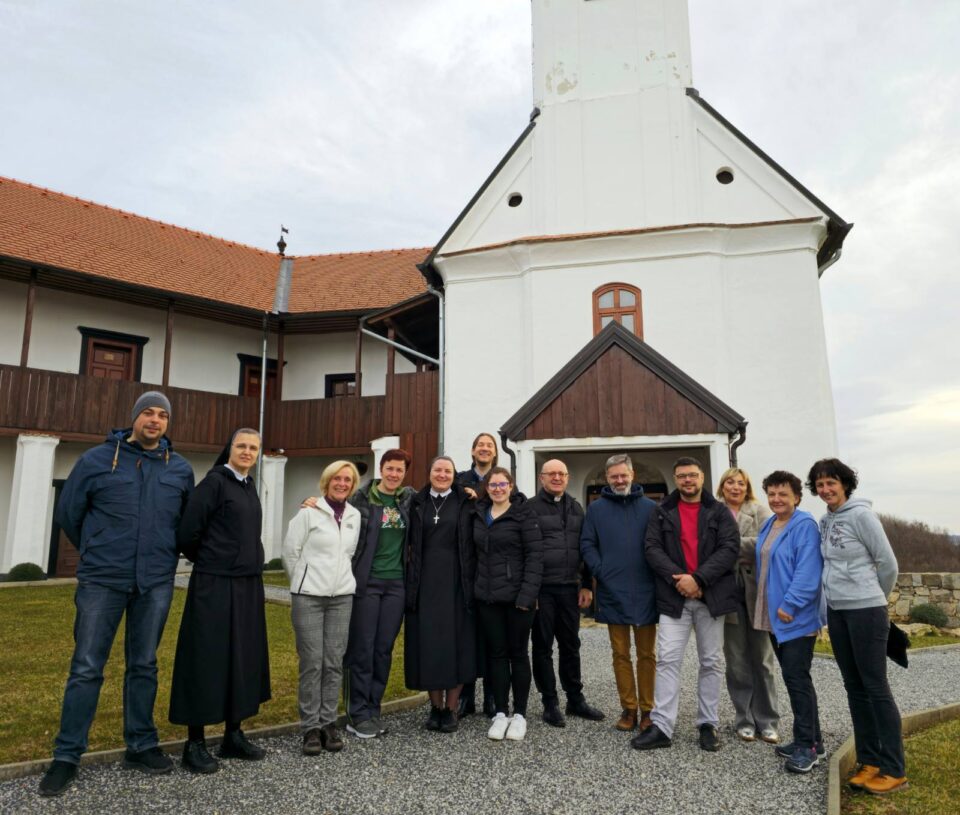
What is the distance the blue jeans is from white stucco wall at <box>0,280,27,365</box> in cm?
1454

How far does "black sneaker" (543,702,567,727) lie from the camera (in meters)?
4.90

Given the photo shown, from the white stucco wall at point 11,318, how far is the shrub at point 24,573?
4681mm

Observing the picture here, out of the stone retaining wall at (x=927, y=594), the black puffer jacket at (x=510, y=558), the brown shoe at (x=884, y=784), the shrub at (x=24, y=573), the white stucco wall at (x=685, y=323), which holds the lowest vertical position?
the stone retaining wall at (x=927, y=594)

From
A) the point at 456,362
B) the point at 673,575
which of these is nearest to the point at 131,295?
the point at 456,362

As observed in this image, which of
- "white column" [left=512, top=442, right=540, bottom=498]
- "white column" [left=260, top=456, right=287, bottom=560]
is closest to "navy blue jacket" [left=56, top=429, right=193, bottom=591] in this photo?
"white column" [left=512, top=442, right=540, bottom=498]

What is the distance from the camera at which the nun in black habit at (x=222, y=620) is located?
12.8ft

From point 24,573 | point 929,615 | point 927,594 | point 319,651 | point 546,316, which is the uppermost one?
point 546,316

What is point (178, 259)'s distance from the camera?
18.8 meters

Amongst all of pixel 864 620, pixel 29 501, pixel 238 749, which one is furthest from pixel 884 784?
pixel 29 501

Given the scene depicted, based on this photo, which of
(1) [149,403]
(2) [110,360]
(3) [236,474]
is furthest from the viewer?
(2) [110,360]

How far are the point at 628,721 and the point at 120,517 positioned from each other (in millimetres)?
3560

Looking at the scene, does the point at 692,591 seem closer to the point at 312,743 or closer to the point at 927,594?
A: the point at 312,743

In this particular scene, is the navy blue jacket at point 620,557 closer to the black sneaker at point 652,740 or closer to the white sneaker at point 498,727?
the black sneaker at point 652,740

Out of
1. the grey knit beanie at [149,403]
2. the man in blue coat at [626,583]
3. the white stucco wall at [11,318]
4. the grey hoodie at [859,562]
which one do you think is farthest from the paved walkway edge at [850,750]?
the white stucco wall at [11,318]
